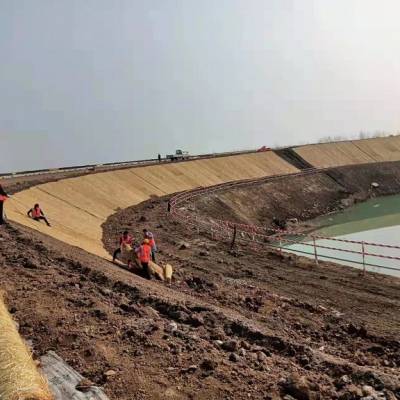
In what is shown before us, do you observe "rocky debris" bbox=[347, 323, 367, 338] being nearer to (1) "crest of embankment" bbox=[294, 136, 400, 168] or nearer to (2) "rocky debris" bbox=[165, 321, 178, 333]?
(2) "rocky debris" bbox=[165, 321, 178, 333]

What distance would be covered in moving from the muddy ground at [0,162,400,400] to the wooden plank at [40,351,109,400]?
17 cm

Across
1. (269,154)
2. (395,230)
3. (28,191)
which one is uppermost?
(269,154)

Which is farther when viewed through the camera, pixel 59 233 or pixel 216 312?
pixel 59 233

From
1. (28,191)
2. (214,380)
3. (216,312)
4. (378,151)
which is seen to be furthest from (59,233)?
(378,151)

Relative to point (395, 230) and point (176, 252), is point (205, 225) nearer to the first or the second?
point (176, 252)

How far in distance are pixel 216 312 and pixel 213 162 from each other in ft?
147

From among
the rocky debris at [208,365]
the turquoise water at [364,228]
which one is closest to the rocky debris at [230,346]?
the rocky debris at [208,365]

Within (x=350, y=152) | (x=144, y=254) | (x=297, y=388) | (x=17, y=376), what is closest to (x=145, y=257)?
(x=144, y=254)

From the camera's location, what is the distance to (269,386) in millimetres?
7371

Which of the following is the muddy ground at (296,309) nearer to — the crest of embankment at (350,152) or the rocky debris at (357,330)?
the rocky debris at (357,330)

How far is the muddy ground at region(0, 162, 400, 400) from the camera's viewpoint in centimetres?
743

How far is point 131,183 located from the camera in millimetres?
42000

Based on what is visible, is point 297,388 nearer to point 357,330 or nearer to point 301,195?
point 357,330

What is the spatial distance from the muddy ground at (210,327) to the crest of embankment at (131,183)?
6.31 m
